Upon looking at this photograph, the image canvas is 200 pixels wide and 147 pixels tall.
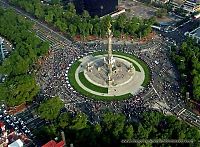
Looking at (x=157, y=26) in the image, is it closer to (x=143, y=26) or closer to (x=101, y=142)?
(x=143, y=26)

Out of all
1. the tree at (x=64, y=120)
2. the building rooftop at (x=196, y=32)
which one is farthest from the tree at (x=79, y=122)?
the building rooftop at (x=196, y=32)

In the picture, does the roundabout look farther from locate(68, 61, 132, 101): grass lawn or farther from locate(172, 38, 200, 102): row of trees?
locate(172, 38, 200, 102): row of trees

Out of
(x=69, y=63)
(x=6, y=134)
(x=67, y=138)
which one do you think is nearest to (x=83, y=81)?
(x=69, y=63)

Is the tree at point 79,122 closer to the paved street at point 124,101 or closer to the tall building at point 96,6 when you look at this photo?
the paved street at point 124,101

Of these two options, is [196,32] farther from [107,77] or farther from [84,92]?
[84,92]

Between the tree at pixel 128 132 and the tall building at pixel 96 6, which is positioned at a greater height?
the tall building at pixel 96 6
